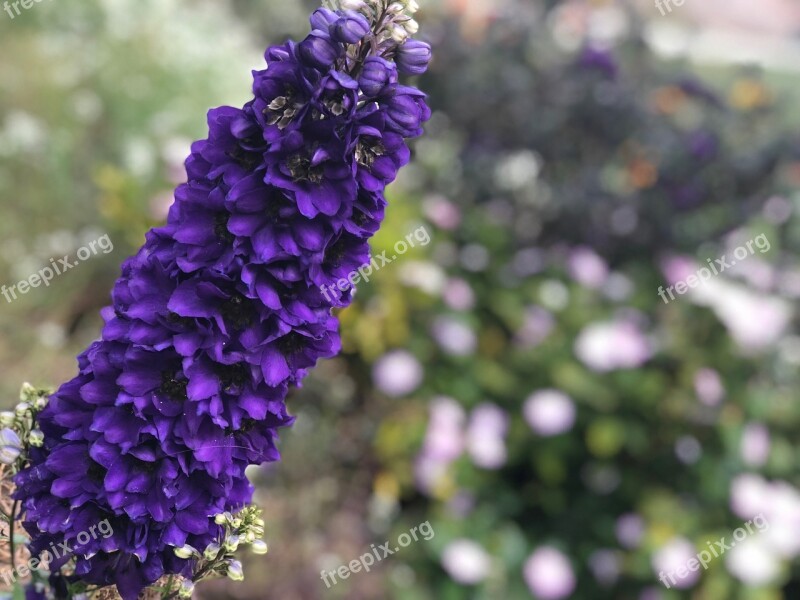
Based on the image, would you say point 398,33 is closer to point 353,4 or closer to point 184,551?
point 353,4

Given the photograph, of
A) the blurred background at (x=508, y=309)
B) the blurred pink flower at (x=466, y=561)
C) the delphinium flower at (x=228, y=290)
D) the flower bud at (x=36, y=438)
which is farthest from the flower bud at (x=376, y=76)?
the blurred pink flower at (x=466, y=561)

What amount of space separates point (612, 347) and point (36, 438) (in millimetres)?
2253

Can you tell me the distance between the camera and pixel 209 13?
4441 mm

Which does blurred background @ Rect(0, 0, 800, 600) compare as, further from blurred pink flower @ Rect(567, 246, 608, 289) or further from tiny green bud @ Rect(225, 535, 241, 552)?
tiny green bud @ Rect(225, 535, 241, 552)

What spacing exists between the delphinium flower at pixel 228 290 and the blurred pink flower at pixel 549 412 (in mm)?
1971

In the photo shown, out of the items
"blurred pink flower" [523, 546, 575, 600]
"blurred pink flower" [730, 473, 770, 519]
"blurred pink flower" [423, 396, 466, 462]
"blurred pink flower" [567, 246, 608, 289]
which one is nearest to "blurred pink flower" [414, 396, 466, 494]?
"blurred pink flower" [423, 396, 466, 462]

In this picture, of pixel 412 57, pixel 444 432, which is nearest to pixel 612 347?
pixel 444 432

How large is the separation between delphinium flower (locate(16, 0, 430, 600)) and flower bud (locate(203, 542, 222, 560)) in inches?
1.3

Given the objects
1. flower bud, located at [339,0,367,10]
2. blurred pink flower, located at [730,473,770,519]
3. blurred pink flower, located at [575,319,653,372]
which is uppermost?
blurred pink flower, located at [575,319,653,372]

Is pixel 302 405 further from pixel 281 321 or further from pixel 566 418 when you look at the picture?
pixel 281 321

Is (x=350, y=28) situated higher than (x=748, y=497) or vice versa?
(x=350, y=28)

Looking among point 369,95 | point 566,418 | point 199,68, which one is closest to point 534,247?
point 566,418

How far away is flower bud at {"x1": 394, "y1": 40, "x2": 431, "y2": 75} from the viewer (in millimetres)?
837

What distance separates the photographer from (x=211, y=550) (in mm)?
858
